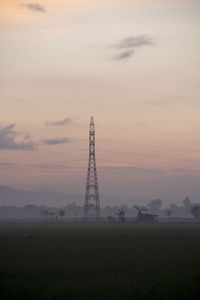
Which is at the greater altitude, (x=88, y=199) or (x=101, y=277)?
(x=88, y=199)

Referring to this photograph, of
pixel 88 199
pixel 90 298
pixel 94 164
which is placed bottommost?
pixel 90 298

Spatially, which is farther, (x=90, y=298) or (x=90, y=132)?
(x=90, y=132)

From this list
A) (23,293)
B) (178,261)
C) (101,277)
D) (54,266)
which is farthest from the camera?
(178,261)

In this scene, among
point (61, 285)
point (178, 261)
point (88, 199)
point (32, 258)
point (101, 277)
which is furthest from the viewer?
point (88, 199)

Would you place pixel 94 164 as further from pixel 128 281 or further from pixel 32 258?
pixel 128 281

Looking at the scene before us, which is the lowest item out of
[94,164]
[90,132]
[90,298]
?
[90,298]

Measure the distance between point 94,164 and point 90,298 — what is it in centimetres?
13049

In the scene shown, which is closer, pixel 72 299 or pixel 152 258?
pixel 72 299

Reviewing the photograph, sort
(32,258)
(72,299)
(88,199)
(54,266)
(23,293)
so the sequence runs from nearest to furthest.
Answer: (72,299), (23,293), (54,266), (32,258), (88,199)

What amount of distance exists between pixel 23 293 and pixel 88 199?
128187 mm

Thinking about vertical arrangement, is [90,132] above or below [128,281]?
above

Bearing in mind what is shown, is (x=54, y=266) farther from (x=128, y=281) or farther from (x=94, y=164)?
(x=94, y=164)

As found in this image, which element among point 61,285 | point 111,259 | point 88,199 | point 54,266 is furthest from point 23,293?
point 88,199

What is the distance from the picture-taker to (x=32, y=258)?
3991cm
